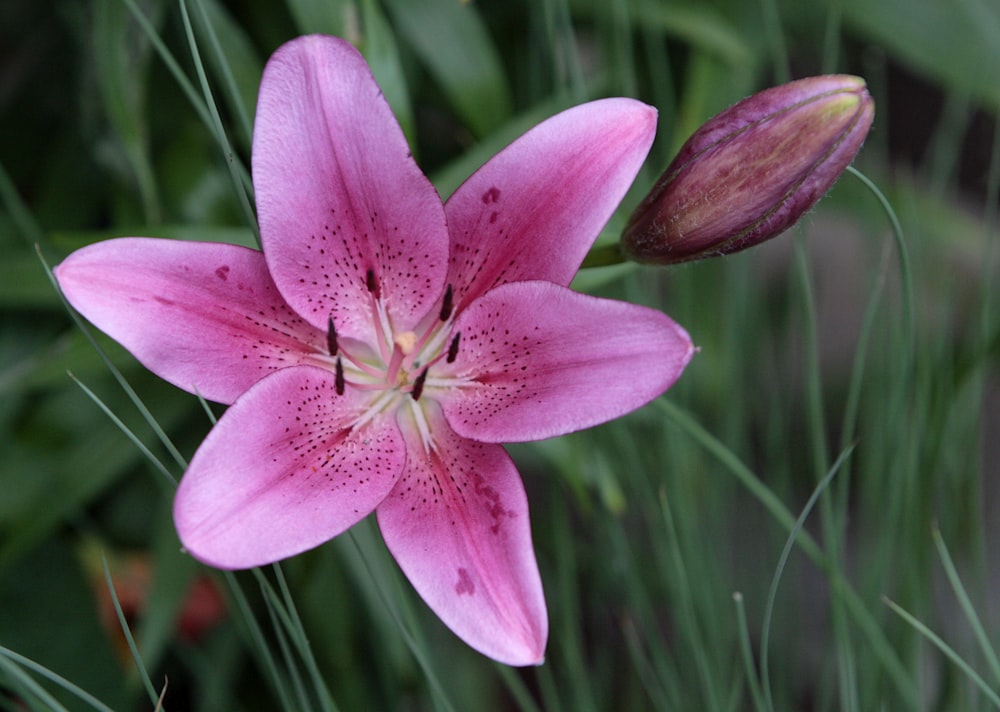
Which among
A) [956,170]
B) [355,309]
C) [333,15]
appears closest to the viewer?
[355,309]

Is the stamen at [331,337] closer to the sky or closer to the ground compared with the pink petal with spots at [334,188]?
closer to the ground

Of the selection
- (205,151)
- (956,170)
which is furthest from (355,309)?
(956,170)

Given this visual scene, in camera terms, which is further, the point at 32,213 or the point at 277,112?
the point at 32,213

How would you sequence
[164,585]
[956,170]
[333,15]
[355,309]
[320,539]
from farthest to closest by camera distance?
1. [956,170]
2. [164,585]
3. [333,15]
4. [355,309]
5. [320,539]

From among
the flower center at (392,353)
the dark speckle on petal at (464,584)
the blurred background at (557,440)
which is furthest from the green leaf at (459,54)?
the dark speckle on petal at (464,584)

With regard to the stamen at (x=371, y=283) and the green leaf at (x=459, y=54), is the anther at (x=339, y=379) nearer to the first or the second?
the stamen at (x=371, y=283)

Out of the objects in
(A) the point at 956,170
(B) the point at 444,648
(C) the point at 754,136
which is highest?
(C) the point at 754,136

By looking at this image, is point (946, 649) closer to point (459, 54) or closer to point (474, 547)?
point (474, 547)

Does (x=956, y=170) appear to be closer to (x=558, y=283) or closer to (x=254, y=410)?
(x=558, y=283)

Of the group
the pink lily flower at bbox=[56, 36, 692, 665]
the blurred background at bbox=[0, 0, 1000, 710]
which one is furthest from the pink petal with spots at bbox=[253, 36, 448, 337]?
the blurred background at bbox=[0, 0, 1000, 710]
